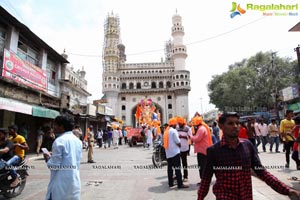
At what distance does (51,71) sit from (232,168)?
58.9 ft

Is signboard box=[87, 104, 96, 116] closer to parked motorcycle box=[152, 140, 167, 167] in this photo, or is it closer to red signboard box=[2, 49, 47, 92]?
red signboard box=[2, 49, 47, 92]

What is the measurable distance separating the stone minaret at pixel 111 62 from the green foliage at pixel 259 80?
3034cm

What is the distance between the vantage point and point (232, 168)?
1.97 meters

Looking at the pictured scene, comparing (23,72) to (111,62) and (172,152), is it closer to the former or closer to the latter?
(172,152)

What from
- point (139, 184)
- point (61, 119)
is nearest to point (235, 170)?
point (61, 119)

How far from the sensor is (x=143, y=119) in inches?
854

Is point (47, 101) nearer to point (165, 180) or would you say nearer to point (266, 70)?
point (165, 180)

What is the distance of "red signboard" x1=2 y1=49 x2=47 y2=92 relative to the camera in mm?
10871

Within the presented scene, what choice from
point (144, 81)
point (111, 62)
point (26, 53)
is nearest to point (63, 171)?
point (26, 53)

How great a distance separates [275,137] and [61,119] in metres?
11.0

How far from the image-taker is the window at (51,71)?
1675 centimetres

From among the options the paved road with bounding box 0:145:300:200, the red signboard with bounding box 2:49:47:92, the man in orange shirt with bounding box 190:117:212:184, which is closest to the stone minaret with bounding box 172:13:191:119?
the red signboard with bounding box 2:49:47:92

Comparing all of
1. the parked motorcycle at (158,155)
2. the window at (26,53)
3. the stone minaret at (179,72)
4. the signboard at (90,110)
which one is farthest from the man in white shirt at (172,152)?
the stone minaret at (179,72)

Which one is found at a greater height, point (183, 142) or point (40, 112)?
point (40, 112)
